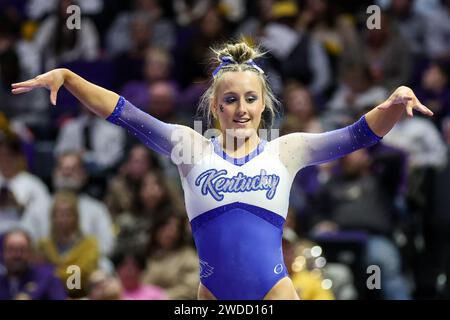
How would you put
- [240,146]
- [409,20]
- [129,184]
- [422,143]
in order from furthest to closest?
[409,20], [422,143], [129,184], [240,146]

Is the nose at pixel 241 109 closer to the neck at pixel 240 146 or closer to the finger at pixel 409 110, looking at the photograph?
the neck at pixel 240 146

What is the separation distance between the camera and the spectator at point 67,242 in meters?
7.75

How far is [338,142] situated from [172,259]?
9.99 feet

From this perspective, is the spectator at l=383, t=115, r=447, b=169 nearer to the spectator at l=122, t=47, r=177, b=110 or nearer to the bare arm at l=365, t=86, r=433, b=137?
the spectator at l=122, t=47, r=177, b=110

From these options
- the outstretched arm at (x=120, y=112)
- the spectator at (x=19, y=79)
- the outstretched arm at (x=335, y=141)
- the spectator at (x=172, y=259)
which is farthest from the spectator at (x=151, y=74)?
the outstretched arm at (x=335, y=141)

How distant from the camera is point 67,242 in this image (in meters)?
7.92

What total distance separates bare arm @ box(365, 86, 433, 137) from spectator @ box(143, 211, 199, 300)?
285 centimetres

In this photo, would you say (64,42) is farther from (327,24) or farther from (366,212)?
(366,212)

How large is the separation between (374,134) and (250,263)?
2.75 ft

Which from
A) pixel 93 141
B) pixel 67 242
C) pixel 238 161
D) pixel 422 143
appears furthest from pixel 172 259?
pixel 238 161

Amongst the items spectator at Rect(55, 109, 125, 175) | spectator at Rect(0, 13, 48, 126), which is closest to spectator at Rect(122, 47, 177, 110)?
spectator at Rect(55, 109, 125, 175)

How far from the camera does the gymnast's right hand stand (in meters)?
4.63
